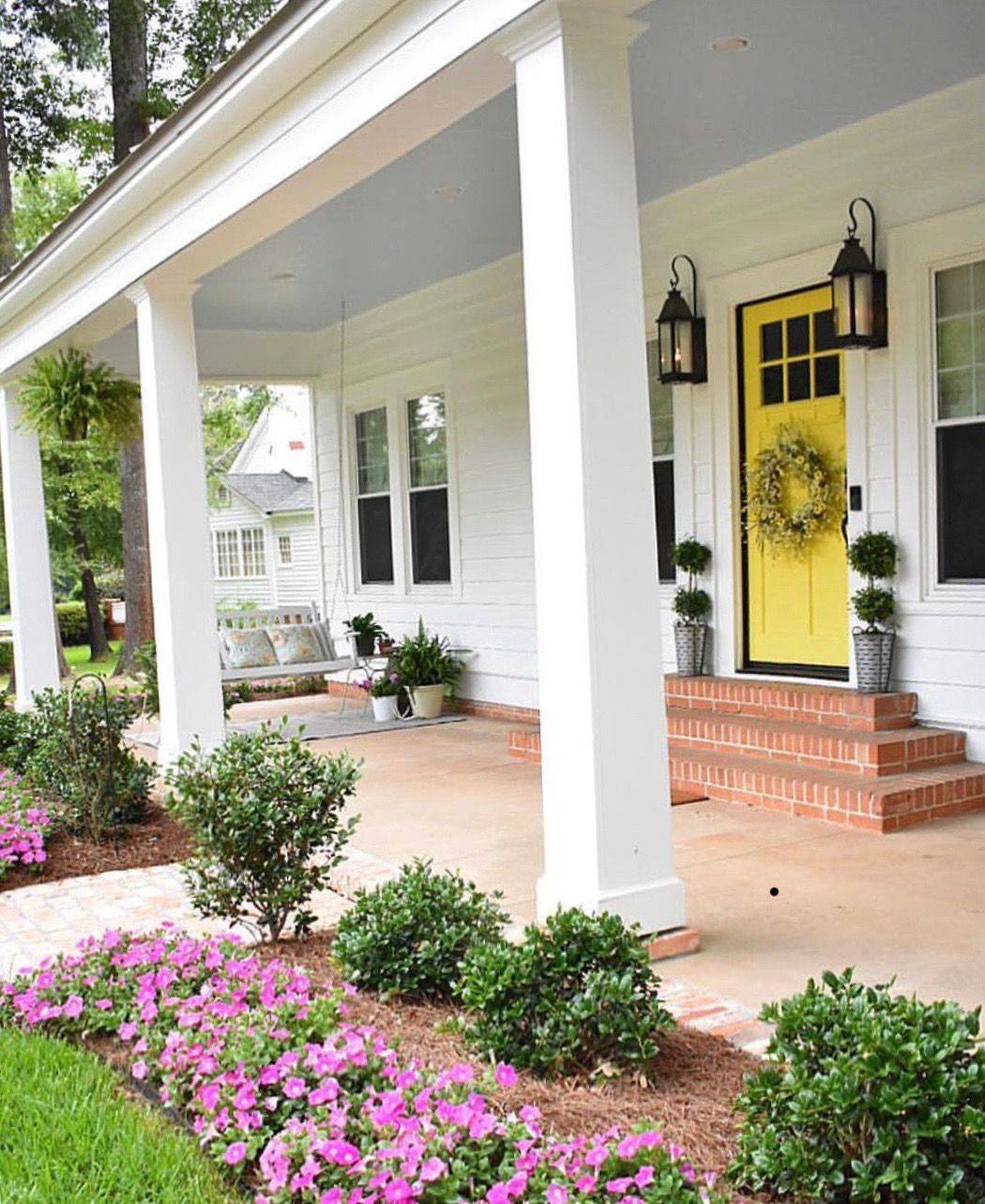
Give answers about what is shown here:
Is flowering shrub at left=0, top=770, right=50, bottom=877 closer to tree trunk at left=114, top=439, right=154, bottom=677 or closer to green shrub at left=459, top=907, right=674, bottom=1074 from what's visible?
green shrub at left=459, top=907, right=674, bottom=1074

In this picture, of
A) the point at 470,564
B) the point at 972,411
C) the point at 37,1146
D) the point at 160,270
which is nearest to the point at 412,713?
the point at 470,564

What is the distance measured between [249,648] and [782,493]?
4655mm

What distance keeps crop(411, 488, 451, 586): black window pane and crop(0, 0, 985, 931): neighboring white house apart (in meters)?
0.20

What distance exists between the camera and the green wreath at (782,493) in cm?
662

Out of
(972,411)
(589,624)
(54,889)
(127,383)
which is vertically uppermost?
(127,383)

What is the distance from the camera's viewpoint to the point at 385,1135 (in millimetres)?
2506

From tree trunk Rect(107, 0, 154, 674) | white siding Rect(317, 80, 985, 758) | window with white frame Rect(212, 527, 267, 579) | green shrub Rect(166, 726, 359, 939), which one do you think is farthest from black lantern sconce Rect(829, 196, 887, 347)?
window with white frame Rect(212, 527, 267, 579)

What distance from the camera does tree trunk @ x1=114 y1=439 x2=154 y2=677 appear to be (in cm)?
1480

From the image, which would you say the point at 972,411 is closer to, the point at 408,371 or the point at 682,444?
the point at 682,444

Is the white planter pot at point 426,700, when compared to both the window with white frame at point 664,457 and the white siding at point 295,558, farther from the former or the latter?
the white siding at point 295,558

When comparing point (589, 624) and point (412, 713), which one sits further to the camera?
point (412, 713)

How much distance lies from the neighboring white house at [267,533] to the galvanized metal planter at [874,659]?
1628 centimetres

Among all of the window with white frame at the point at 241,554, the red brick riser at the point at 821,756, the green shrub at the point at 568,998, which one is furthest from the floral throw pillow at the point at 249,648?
the window with white frame at the point at 241,554

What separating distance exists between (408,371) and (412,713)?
2.82 metres
